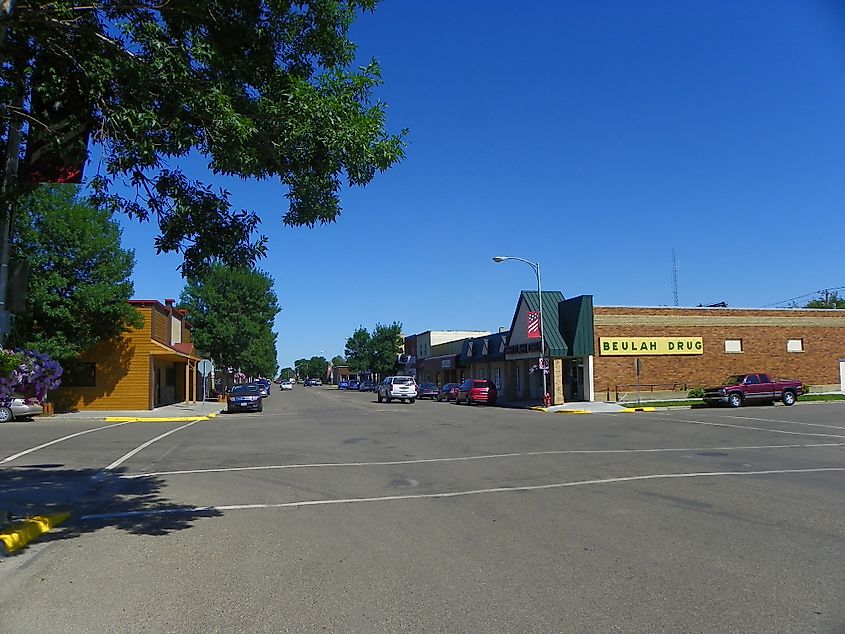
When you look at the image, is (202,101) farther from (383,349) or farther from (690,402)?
(383,349)

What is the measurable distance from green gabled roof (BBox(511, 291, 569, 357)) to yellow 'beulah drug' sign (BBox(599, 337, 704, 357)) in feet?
8.05

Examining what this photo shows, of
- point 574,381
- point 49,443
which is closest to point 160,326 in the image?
point 49,443

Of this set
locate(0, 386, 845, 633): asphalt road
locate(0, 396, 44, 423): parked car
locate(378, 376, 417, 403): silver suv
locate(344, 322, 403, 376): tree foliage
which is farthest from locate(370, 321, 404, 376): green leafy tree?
locate(0, 386, 845, 633): asphalt road

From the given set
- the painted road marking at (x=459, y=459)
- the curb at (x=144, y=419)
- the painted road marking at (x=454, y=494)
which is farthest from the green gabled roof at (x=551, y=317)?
the painted road marking at (x=454, y=494)

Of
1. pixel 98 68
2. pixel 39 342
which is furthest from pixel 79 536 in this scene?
pixel 39 342

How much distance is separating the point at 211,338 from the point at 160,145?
146 feet

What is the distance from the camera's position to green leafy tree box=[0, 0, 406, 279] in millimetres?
7195

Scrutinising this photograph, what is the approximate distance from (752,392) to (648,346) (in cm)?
840

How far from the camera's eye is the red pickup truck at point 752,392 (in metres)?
34.5

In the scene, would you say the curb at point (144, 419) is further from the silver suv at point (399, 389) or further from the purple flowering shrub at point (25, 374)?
the purple flowering shrub at point (25, 374)

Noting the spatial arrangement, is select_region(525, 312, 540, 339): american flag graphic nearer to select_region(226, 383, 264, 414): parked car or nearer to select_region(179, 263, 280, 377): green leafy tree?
select_region(226, 383, 264, 414): parked car

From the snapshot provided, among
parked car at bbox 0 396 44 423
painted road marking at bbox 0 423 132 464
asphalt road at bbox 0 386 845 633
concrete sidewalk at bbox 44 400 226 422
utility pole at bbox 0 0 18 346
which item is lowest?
asphalt road at bbox 0 386 845 633

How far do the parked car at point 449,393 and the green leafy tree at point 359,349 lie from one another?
51473 millimetres

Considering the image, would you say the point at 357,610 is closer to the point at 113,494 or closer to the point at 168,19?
the point at 168,19
